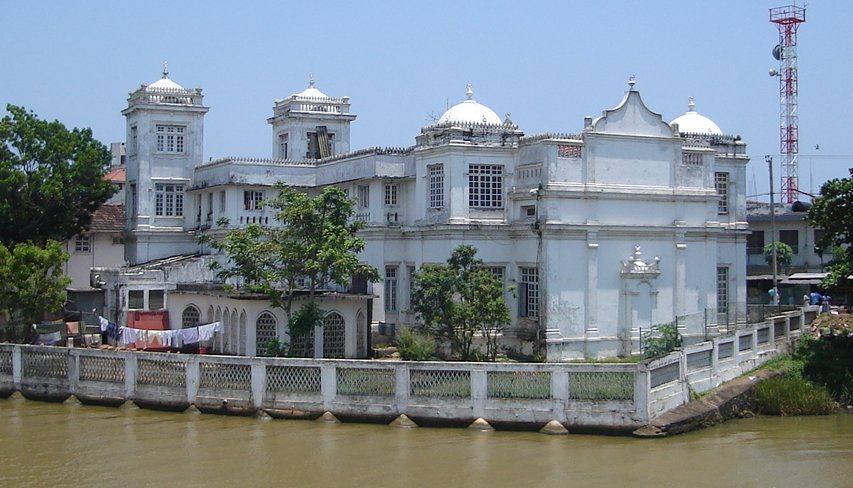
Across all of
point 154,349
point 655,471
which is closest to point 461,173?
point 154,349

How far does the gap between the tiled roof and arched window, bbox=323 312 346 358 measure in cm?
1482

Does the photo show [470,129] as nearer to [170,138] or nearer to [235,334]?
[235,334]

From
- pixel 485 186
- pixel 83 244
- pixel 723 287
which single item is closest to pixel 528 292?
pixel 485 186

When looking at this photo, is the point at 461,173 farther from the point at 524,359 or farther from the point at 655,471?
the point at 655,471

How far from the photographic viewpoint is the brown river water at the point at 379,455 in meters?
20.0

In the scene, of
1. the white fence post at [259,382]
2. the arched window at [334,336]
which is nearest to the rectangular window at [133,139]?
Answer: the arched window at [334,336]

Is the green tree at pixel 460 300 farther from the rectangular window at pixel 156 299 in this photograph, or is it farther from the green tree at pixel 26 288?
the rectangular window at pixel 156 299

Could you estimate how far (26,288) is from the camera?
30172mm

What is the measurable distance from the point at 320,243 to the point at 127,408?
638cm

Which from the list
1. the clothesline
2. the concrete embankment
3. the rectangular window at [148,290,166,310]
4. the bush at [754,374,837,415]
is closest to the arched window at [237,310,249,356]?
the clothesline

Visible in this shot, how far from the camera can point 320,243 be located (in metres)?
28.8

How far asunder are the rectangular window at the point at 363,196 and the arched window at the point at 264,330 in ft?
19.4

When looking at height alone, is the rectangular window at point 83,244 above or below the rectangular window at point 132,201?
below

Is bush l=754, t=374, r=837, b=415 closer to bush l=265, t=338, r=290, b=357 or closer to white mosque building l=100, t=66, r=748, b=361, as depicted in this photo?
white mosque building l=100, t=66, r=748, b=361
